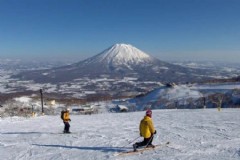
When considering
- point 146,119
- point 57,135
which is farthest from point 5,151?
point 146,119

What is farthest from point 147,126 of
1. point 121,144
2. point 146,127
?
point 121,144

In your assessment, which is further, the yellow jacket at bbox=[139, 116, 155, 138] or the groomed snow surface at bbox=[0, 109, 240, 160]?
the groomed snow surface at bbox=[0, 109, 240, 160]

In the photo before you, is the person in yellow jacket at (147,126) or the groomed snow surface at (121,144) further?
the groomed snow surface at (121,144)

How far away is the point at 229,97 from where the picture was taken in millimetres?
50219

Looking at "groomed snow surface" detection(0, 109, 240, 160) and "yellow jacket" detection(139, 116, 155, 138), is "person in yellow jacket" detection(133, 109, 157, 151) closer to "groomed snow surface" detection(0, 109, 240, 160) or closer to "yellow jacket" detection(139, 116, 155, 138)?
"yellow jacket" detection(139, 116, 155, 138)

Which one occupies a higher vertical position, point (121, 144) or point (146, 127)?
point (146, 127)

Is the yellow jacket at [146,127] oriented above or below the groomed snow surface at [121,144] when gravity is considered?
above

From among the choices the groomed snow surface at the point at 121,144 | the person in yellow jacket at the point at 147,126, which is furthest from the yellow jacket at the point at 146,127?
the groomed snow surface at the point at 121,144

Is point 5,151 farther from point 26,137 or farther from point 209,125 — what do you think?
point 209,125

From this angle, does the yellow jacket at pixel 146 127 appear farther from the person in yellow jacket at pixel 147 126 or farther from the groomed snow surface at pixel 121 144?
the groomed snow surface at pixel 121 144

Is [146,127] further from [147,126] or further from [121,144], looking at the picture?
[121,144]

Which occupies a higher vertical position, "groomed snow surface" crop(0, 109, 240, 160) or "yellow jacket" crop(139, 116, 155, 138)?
"yellow jacket" crop(139, 116, 155, 138)

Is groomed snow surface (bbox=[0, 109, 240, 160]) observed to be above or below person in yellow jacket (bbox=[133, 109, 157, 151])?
below

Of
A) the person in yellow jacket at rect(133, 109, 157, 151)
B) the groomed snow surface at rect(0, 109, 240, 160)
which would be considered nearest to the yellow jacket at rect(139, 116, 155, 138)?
the person in yellow jacket at rect(133, 109, 157, 151)
